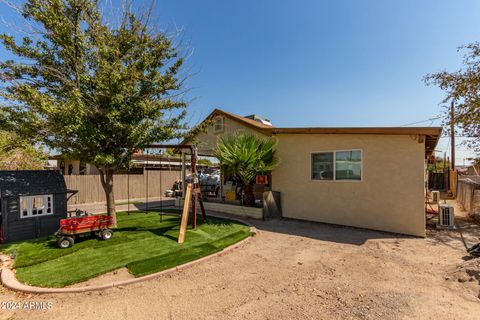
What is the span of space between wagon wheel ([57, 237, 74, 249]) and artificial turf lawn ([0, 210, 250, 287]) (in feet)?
0.49

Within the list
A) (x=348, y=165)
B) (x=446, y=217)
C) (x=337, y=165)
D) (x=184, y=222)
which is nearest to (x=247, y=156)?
(x=337, y=165)

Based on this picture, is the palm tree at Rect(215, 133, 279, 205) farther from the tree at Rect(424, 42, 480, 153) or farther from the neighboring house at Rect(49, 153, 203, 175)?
the neighboring house at Rect(49, 153, 203, 175)

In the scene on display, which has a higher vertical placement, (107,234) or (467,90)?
(467,90)

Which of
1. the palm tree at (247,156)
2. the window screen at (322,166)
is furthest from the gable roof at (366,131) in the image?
the window screen at (322,166)

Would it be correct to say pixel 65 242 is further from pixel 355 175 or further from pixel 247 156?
pixel 355 175

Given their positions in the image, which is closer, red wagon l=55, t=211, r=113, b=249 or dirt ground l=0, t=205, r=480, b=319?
dirt ground l=0, t=205, r=480, b=319

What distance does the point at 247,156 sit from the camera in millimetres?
9320

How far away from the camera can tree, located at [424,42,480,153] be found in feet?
34.8

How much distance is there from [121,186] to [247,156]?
473 inches

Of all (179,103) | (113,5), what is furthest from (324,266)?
(113,5)

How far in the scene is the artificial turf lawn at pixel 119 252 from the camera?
4828 millimetres

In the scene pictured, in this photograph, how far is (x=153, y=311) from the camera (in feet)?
11.8

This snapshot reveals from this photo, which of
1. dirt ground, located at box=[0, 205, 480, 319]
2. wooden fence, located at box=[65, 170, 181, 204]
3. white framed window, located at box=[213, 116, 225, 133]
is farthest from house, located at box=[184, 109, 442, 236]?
wooden fence, located at box=[65, 170, 181, 204]

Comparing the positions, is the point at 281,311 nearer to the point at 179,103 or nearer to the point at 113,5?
the point at 179,103
